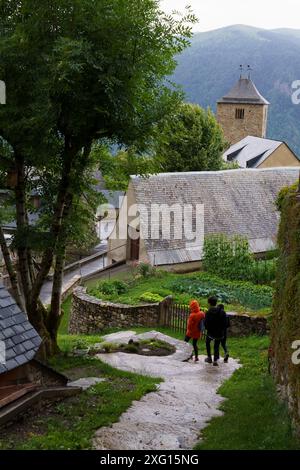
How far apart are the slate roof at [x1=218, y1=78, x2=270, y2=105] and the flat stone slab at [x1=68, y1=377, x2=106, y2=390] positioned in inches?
2787

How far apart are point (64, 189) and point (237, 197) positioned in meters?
19.3

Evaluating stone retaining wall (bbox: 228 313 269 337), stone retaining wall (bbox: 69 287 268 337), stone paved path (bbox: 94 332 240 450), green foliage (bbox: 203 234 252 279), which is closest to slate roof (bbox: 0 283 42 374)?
stone paved path (bbox: 94 332 240 450)

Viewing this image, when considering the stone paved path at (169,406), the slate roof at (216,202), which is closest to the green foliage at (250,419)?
the stone paved path at (169,406)

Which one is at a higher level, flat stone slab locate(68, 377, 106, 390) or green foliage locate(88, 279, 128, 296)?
green foliage locate(88, 279, 128, 296)

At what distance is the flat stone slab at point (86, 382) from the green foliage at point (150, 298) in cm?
823

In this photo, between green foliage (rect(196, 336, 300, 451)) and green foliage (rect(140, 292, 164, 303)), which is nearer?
green foliage (rect(196, 336, 300, 451))

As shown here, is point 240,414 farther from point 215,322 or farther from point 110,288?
point 110,288

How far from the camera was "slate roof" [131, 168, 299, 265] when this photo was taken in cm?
2630

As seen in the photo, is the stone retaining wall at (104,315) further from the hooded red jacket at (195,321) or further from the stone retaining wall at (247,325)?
the hooded red jacket at (195,321)

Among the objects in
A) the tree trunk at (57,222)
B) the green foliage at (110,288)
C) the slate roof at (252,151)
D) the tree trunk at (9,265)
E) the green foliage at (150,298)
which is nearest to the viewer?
the tree trunk at (57,222)

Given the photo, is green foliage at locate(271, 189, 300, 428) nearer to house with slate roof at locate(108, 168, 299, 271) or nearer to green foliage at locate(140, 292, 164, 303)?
green foliage at locate(140, 292, 164, 303)

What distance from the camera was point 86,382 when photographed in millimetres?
10945

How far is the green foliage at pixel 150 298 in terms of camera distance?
19.6 m
